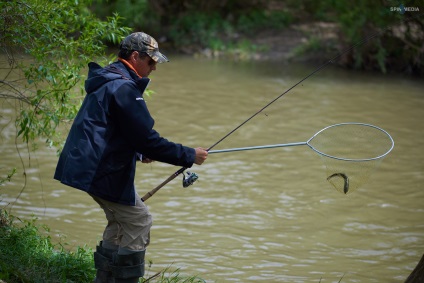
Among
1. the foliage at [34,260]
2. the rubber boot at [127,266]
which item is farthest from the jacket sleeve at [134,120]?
the foliage at [34,260]

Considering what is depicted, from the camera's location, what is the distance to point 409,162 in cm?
938

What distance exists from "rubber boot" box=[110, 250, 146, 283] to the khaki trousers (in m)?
0.05

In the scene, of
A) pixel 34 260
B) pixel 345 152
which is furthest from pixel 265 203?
pixel 34 260

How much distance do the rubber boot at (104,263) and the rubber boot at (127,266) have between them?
63 mm

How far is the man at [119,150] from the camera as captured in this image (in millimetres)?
3861

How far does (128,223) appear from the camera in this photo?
4.09 m

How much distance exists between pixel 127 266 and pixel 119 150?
0.69 m

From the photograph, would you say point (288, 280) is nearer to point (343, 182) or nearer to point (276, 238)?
point (276, 238)

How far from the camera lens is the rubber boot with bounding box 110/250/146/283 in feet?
13.3

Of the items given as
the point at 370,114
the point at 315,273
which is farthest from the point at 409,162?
the point at 315,273

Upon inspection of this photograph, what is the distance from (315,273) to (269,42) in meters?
13.8

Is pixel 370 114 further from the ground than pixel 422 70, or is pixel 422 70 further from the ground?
pixel 422 70

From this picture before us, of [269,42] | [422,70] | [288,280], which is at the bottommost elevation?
[288,280]

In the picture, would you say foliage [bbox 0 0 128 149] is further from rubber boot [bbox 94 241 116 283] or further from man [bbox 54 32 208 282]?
rubber boot [bbox 94 241 116 283]
